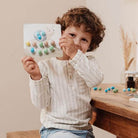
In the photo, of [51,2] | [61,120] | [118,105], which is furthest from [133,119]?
[51,2]

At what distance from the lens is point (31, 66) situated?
105cm

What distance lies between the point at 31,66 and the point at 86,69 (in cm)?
20

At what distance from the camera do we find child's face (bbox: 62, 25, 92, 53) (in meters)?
1.13

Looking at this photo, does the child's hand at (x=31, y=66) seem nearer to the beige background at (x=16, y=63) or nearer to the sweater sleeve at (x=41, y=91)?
the sweater sleeve at (x=41, y=91)

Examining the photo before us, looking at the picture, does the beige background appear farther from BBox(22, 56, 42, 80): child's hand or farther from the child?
BBox(22, 56, 42, 80): child's hand

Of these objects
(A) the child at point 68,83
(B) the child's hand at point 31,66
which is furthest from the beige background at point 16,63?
(B) the child's hand at point 31,66

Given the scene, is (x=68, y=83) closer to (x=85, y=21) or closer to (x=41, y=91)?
(x=41, y=91)

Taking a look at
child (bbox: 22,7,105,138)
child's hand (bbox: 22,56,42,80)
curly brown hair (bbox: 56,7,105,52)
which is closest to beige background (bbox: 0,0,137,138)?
curly brown hair (bbox: 56,7,105,52)

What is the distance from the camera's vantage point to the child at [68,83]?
1.07 metres

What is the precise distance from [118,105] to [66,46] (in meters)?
0.27

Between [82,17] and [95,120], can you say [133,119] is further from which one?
[82,17]

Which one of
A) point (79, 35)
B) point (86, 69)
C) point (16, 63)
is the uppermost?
point (79, 35)

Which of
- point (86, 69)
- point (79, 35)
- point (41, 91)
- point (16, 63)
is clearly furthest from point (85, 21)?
point (16, 63)

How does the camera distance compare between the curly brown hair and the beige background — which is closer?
the curly brown hair
